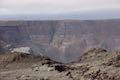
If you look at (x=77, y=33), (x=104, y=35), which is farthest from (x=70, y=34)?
(x=104, y=35)

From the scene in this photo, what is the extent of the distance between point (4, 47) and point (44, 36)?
3288cm

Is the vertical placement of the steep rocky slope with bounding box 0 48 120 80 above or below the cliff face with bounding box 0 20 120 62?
above

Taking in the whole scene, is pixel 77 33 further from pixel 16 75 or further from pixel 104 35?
pixel 16 75

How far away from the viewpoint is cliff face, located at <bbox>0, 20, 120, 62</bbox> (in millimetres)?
137000

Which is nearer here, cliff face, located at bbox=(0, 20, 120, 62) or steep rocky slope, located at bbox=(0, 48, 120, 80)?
steep rocky slope, located at bbox=(0, 48, 120, 80)

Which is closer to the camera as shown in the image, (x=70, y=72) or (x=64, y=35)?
(x=70, y=72)

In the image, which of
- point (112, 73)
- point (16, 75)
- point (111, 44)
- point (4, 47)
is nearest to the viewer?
point (112, 73)

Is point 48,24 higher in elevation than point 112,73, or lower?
lower

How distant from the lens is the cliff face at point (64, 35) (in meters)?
137

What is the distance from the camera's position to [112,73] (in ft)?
91.4

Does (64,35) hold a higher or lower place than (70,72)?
lower

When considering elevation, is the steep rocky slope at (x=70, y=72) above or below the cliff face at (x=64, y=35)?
above

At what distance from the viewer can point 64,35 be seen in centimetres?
14600

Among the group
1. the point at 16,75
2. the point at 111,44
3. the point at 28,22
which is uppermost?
the point at 16,75
